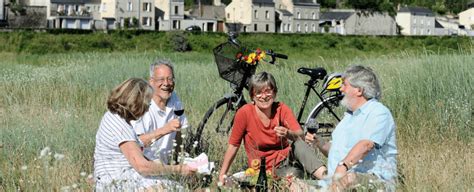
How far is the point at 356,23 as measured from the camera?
89500 millimetres

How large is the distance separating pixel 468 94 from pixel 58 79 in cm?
724

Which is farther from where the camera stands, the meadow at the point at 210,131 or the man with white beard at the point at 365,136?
the meadow at the point at 210,131

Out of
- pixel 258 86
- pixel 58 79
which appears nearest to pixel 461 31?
pixel 58 79

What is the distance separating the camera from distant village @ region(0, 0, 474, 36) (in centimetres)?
6901

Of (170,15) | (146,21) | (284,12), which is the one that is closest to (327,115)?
(146,21)

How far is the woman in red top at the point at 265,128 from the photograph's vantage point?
5598 millimetres

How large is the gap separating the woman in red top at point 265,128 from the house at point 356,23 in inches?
3161

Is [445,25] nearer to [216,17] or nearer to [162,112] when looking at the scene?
[216,17]

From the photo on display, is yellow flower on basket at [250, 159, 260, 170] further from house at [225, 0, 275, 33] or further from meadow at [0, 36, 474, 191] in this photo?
house at [225, 0, 275, 33]

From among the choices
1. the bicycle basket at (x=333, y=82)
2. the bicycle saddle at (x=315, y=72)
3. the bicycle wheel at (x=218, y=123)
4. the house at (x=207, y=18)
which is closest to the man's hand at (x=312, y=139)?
the bicycle wheel at (x=218, y=123)

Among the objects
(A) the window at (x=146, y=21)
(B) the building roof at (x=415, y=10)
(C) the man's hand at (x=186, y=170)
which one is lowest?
(C) the man's hand at (x=186, y=170)

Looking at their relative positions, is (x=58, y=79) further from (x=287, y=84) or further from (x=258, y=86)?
(x=258, y=86)

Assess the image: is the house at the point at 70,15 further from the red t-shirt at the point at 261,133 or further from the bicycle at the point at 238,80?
the red t-shirt at the point at 261,133

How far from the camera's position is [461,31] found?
99312 mm
